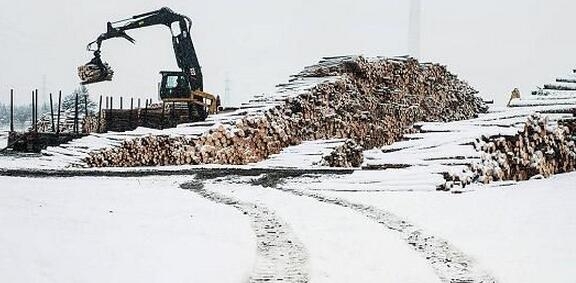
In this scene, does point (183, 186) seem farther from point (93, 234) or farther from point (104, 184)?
point (93, 234)

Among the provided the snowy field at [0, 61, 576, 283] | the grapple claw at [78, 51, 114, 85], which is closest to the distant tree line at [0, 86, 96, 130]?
the grapple claw at [78, 51, 114, 85]

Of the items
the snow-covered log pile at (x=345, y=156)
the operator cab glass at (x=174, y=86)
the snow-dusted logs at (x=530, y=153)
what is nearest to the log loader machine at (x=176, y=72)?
the operator cab glass at (x=174, y=86)

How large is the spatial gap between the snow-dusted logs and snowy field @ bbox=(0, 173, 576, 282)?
1.45 m

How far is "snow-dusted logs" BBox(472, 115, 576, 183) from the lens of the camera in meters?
11.5

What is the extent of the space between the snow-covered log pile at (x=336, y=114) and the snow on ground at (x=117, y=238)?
7.19m

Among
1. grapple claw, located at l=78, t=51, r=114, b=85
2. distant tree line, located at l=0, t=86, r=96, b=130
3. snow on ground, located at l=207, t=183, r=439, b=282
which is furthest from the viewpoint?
distant tree line, located at l=0, t=86, r=96, b=130

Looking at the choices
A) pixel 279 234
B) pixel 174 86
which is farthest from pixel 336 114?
pixel 279 234

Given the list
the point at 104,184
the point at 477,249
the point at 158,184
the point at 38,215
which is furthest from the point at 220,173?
the point at 477,249

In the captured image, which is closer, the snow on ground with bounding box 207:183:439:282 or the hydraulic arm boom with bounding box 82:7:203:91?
the snow on ground with bounding box 207:183:439:282

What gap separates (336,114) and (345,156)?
3674 millimetres

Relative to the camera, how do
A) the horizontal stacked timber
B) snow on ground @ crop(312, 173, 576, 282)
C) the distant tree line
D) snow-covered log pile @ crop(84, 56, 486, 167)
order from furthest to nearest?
the distant tree line < the horizontal stacked timber < snow-covered log pile @ crop(84, 56, 486, 167) < snow on ground @ crop(312, 173, 576, 282)

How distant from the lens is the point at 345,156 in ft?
57.1

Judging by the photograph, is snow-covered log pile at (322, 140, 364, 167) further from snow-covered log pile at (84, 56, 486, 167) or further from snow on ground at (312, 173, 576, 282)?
snow on ground at (312, 173, 576, 282)

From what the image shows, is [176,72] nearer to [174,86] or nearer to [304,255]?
[174,86]
